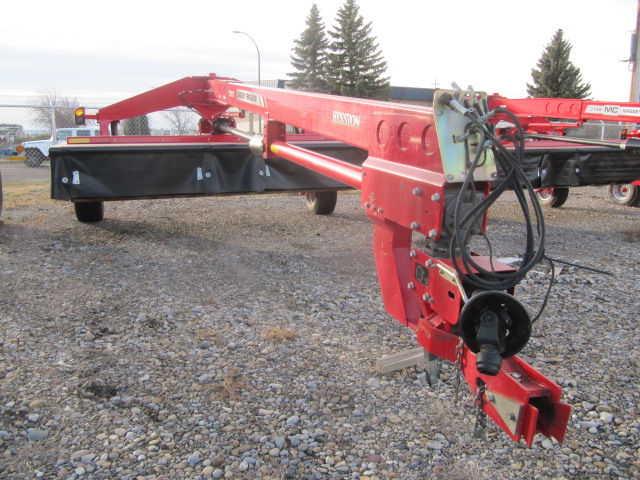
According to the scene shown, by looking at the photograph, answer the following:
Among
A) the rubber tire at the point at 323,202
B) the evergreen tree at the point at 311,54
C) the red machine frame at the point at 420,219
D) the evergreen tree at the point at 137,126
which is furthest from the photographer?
the evergreen tree at the point at 311,54

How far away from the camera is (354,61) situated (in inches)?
1695

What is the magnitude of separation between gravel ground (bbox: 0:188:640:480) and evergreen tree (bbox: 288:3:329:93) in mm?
42542

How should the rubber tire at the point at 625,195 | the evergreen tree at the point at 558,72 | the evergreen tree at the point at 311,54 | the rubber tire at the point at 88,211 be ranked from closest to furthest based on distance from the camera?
the rubber tire at the point at 88,211 < the rubber tire at the point at 625,195 < the evergreen tree at the point at 558,72 < the evergreen tree at the point at 311,54

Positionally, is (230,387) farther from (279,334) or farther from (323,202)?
(323,202)

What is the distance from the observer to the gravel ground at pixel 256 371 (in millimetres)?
2441

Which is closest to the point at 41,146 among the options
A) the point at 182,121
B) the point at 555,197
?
the point at 182,121

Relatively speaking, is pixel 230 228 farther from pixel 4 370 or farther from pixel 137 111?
pixel 4 370

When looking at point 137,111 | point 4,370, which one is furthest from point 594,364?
point 137,111

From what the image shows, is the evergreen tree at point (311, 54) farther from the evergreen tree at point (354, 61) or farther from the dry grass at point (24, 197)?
the dry grass at point (24, 197)

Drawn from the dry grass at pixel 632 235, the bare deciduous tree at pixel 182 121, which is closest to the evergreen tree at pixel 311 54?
the bare deciduous tree at pixel 182 121

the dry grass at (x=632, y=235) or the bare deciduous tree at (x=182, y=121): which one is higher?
the bare deciduous tree at (x=182, y=121)

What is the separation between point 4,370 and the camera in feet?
10.2

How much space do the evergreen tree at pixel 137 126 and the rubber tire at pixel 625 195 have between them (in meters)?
11.1

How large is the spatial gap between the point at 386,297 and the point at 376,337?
3.45ft
